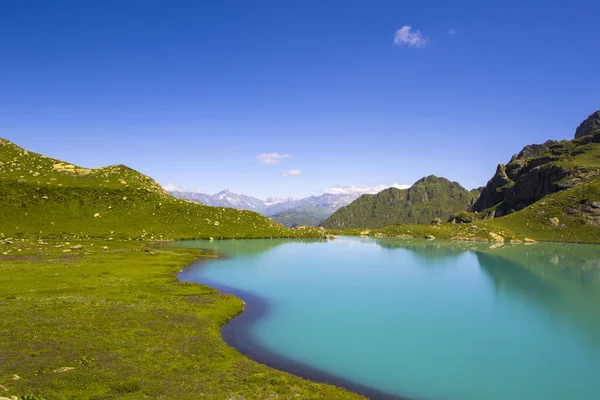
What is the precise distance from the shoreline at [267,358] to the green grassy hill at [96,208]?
96174mm

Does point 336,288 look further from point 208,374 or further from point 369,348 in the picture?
point 208,374

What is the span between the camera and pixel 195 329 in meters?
33.9

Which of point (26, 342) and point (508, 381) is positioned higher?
point (26, 342)

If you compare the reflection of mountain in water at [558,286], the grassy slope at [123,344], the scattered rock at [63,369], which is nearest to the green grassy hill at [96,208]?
the grassy slope at [123,344]

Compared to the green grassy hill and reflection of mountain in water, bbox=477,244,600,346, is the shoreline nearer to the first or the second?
reflection of mountain in water, bbox=477,244,600,346

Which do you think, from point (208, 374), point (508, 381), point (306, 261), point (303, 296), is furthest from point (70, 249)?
point (508, 381)

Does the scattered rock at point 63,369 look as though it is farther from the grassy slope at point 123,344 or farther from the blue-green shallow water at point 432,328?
the blue-green shallow water at point 432,328

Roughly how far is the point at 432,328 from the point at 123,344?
32.7 m

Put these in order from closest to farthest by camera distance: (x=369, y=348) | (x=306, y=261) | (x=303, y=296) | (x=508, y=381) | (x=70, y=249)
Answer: (x=508, y=381), (x=369, y=348), (x=303, y=296), (x=70, y=249), (x=306, y=261)

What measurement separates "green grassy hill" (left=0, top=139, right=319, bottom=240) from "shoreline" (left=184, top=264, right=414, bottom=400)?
9617 cm

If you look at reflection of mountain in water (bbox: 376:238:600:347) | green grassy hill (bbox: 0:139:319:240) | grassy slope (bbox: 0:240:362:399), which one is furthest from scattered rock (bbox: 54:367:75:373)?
green grassy hill (bbox: 0:139:319:240)

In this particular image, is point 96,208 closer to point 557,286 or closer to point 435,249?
point 435,249

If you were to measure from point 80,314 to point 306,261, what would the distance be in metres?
64.4

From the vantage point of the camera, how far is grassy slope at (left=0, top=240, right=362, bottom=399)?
21.5 metres
